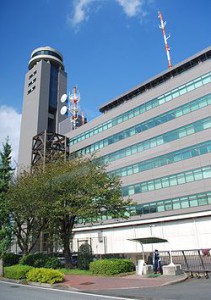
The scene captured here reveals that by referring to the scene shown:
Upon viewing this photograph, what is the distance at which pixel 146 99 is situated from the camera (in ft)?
150

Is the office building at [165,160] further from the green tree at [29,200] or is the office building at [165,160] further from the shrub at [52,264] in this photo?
the green tree at [29,200]

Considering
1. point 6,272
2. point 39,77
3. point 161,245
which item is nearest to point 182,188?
point 161,245

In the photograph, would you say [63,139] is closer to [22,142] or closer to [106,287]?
[22,142]

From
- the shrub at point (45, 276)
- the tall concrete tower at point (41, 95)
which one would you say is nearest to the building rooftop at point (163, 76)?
the tall concrete tower at point (41, 95)

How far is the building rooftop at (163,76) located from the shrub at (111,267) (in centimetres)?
3530

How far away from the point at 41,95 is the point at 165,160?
144ft

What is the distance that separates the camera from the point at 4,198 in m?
26.1

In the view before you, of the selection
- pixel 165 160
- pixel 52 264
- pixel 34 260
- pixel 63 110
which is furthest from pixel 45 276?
pixel 63 110

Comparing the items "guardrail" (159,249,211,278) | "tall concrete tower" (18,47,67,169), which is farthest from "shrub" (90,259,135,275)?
"tall concrete tower" (18,47,67,169)

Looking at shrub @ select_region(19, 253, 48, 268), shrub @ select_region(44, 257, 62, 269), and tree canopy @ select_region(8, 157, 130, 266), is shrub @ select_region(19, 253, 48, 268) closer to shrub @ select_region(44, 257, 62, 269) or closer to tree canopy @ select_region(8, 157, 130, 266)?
shrub @ select_region(44, 257, 62, 269)

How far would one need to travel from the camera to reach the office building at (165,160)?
36.1 metres

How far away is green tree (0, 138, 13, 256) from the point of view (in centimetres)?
2491

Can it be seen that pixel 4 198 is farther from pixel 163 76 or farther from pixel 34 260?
pixel 163 76

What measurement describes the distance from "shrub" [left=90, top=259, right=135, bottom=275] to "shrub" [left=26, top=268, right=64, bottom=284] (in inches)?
150
